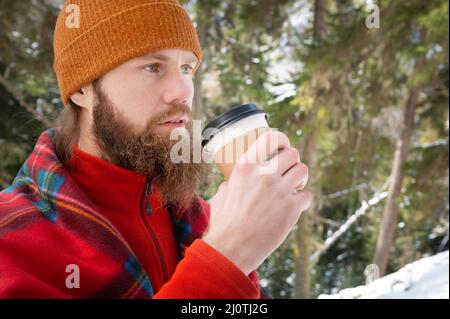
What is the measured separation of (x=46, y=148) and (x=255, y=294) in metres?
0.98

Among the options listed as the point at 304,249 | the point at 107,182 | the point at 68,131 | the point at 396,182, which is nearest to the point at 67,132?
the point at 68,131

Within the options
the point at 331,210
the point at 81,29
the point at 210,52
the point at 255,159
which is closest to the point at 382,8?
the point at 210,52

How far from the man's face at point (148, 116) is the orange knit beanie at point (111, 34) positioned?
0.04 m

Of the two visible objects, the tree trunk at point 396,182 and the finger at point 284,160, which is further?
the tree trunk at point 396,182

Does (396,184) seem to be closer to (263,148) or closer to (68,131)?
(68,131)

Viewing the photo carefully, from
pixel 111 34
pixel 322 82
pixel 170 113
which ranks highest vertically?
pixel 322 82

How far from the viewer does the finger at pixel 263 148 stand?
3.72ft

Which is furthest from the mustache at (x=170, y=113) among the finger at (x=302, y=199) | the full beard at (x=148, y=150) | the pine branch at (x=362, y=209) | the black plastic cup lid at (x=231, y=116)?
the pine branch at (x=362, y=209)

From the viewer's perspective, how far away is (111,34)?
5.57 ft

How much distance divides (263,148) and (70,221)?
646 mm

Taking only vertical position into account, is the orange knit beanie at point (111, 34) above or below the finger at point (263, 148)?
above

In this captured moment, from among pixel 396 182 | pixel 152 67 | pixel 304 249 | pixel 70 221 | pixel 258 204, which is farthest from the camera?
pixel 396 182

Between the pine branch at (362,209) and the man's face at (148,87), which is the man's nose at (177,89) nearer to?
the man's face at (148,87)

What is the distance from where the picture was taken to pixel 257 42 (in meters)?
9.39
